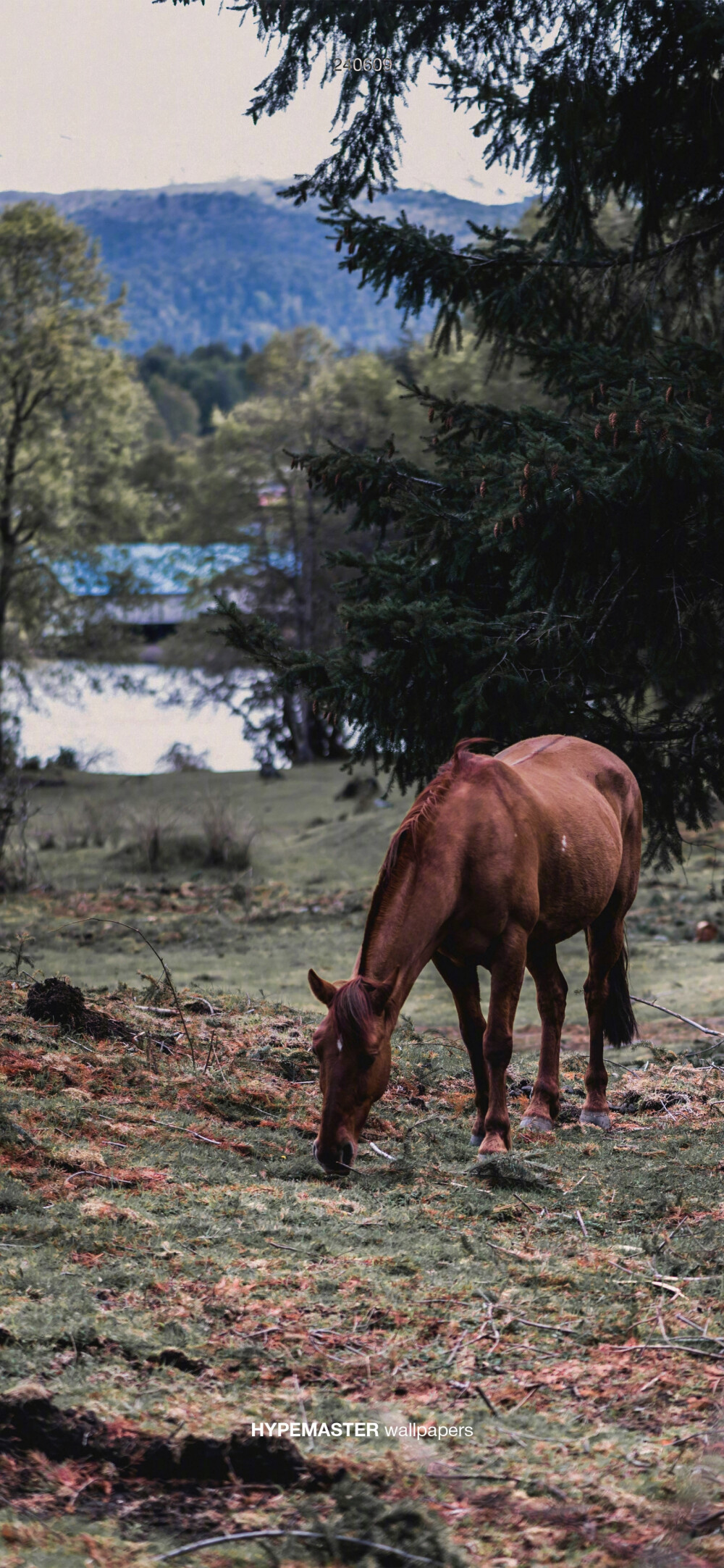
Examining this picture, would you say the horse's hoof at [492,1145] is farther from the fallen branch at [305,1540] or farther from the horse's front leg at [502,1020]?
the fallen branch at [305,1540]

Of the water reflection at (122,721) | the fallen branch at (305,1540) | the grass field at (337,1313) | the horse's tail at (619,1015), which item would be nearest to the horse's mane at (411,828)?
the grass field at (337,1313)

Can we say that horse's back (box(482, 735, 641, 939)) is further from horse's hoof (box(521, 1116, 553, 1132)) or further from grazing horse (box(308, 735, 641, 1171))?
horse's hoof (box(521, 1116, 553, 1132))

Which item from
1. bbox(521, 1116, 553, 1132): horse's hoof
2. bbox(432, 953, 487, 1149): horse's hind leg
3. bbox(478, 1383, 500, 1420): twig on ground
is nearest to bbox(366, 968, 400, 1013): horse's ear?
bbox(432, 953, 487, 1149): horse's hind leg

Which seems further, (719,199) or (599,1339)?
(719,199)

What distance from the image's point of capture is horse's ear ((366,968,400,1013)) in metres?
4.83

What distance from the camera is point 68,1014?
6.78m

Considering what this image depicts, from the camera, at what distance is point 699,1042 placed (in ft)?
31.7

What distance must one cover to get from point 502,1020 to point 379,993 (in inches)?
36.7

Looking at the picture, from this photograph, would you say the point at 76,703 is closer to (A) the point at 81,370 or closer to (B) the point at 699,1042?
(A) the point at 81,370

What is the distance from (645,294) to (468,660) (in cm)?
358

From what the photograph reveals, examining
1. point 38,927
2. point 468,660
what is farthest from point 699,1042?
point 38,927

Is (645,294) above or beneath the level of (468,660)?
above

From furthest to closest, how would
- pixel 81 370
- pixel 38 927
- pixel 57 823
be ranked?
1. pixel 81 370
2. pixel 57 823
3. pixel 38 927

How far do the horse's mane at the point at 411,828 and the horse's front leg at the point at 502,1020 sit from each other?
0.66m
